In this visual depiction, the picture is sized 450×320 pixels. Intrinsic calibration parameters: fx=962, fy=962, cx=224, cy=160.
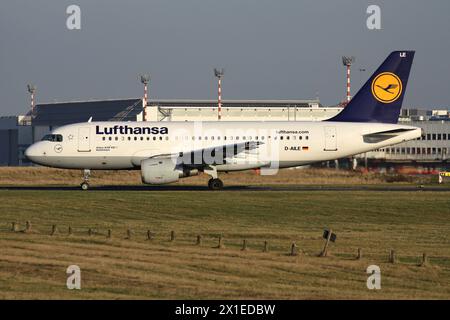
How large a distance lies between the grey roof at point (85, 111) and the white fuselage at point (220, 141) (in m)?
69.0

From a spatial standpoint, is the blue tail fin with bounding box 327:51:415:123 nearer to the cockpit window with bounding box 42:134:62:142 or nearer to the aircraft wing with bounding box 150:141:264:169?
the aircraft wing with bounding box 150:141:264:169

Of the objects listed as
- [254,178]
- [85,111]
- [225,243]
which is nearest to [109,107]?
[85,111]

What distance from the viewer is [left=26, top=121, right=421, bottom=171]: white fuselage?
61.2m

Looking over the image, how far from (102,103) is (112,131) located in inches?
3304

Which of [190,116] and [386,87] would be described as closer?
[386,87]

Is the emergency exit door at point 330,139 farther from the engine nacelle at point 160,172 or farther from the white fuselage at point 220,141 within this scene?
the engine nacelle at point 160,172

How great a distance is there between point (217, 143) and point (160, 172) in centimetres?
519

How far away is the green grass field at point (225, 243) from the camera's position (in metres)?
25.2

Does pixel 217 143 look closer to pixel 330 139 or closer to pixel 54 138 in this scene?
pixel 330 139

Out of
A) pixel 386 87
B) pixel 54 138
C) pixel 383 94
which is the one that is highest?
pixel 386 87

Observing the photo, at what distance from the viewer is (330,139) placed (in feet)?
201

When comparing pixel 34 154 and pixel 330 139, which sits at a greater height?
pixel 330 139

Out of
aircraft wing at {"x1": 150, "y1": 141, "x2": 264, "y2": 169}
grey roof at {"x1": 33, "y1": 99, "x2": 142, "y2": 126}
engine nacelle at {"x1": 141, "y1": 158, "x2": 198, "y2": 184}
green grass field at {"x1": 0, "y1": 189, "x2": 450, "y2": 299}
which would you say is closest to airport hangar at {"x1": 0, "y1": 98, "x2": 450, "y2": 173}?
grey roof at {"x1": 33, "y1": 99, "x2": 142, "y2": 126}
